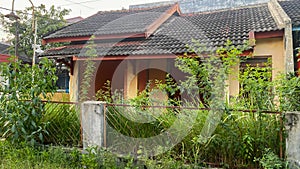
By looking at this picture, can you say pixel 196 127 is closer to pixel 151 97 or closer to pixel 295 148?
pixel 151 97

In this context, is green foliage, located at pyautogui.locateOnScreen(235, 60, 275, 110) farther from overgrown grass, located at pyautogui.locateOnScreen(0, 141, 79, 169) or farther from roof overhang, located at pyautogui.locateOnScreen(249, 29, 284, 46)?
roof overhang, located at pyautogui.locateOnScreen(249, 29, 284, 46)

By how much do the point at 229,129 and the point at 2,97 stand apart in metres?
3.93

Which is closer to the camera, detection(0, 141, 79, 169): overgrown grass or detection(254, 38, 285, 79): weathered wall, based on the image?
detection(0, 141, 79, 169): overgrown grass

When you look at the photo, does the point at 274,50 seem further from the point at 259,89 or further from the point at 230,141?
the point at 230,141

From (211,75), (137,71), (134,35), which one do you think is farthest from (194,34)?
(211,75)

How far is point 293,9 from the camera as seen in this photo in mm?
8445

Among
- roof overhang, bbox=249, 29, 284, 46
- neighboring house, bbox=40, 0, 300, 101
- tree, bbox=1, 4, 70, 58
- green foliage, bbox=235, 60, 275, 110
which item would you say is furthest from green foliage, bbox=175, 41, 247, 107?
tree, bbox=1, 4, 70, 58

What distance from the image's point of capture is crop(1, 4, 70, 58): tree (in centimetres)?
1869

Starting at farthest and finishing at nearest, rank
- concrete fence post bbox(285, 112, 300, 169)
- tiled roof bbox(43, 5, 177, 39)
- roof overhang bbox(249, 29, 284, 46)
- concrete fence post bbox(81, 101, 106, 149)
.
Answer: tiled roof bbox(43, 5, 177, 39), roof overhang bbox(249, 29, 284, 46), concrete fence post bbox(81, 101, 106, 149), concrete fence post bbox(285, 112, 300, 169)

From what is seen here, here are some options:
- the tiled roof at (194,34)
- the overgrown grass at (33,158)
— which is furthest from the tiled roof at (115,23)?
the overgrown grass at (33,158)

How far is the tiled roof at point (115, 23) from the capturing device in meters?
8.37

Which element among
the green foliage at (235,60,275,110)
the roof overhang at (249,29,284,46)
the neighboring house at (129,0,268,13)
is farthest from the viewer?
the neighboring house at (129,0,268,13)

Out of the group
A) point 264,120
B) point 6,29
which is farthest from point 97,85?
point 6,29

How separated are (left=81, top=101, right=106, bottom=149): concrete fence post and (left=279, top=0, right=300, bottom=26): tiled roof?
5.84 metres
